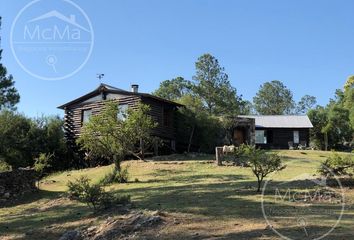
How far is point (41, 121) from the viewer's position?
33.2 m

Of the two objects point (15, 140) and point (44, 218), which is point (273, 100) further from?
point (44, 218)

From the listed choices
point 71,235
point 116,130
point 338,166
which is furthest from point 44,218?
point 116,130

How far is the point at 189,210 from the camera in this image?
1114cm

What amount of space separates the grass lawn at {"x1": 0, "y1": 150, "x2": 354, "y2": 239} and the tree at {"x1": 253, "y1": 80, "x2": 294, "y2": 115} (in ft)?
171

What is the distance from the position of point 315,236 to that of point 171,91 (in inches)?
1876

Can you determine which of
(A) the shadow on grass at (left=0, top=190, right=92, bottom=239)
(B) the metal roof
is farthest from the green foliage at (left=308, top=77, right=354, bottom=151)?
(A) the shadow on grass at (left=0, top=190, right=92, bottom=239)

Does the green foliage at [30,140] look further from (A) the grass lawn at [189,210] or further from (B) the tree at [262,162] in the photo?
(B) the tree at [262,162]

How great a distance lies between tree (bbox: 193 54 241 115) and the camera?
52969mm

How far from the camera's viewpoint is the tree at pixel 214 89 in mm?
52969

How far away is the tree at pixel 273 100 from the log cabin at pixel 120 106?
131 feet

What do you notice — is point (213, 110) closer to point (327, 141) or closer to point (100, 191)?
point (327, 141)

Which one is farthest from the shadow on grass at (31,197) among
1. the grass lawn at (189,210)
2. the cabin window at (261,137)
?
the cabin window at (261,137)

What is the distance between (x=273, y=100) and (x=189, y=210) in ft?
208

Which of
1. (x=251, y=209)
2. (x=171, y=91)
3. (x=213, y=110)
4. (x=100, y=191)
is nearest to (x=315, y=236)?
(x=251, y=209)
